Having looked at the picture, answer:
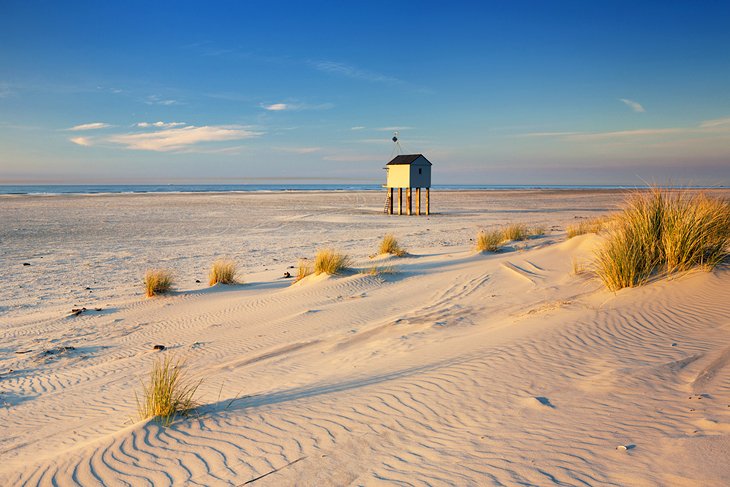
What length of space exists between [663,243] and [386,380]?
18.4 feet

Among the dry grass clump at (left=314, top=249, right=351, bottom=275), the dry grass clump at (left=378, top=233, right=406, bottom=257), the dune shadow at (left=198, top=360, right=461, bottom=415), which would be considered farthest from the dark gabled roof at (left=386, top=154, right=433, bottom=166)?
the dune shadow at (left=198, top=360, right=461, bottom=415)

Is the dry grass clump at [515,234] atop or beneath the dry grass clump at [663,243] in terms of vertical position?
beneath

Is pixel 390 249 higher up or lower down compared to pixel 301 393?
higher up

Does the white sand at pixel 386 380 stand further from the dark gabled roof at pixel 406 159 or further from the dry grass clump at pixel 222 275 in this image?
the dark gabled roof at pixel 406 159

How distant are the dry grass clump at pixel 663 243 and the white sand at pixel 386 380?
0.38m

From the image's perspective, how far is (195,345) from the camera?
23.1ft

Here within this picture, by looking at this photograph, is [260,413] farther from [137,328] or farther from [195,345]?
[137,328]

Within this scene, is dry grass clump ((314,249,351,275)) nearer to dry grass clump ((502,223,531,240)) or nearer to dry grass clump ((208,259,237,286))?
dry grass clump ((208,259,237,286))

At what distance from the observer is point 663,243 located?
796cm

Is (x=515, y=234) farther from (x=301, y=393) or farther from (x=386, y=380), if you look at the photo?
(x=301, y=393)

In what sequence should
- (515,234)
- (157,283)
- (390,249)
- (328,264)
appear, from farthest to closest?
1. (515,234)
2. (390,249)
3. (328,264)
4. (157,283)

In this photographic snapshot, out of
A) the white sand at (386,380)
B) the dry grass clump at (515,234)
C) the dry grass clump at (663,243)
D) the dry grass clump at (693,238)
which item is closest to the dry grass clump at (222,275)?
the white sand at (386,380)

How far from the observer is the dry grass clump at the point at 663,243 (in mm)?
7586

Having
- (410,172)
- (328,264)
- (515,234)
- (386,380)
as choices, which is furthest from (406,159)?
(386,380)
